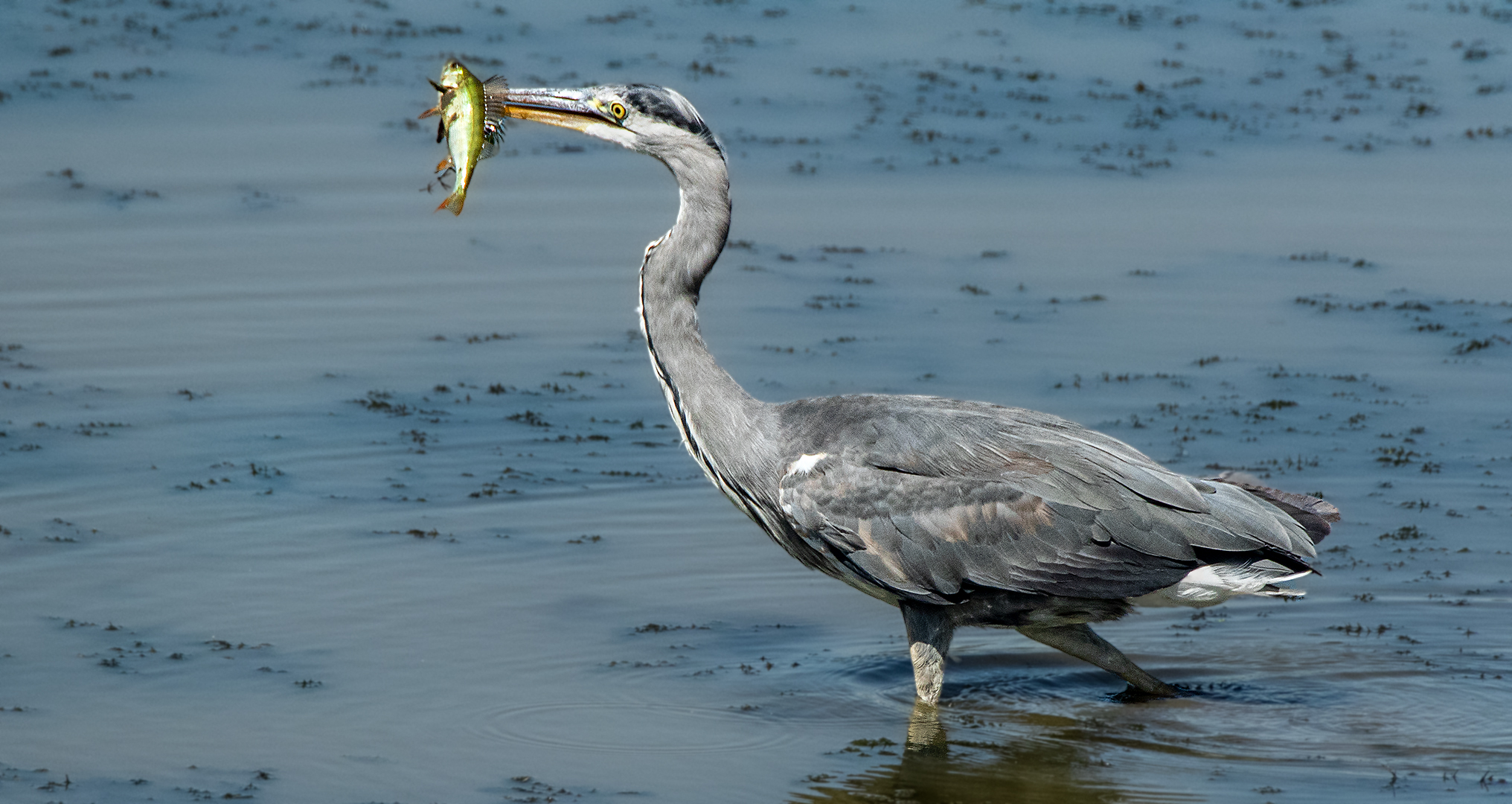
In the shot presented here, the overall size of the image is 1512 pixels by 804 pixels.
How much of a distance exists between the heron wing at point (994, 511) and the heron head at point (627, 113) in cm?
122

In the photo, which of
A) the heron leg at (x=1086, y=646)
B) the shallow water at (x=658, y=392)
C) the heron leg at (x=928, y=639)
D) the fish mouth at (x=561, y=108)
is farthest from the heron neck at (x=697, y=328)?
the heron leg at (x=1086, y=646)

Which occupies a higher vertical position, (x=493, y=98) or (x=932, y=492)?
(x=493, y=98)

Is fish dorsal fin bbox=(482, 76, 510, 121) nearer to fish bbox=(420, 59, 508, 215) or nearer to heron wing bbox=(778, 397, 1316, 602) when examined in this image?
fish bbox=(420, 59, 508, 215)

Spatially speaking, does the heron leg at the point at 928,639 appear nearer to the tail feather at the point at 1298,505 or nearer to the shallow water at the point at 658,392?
the shallow water at the point at 658,392

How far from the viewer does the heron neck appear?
23.0 ft

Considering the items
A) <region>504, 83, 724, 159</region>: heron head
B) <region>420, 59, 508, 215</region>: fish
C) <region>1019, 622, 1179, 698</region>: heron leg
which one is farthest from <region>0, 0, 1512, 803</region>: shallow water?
<region>504, 83, 724, 159</region>: heron head

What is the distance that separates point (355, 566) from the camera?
8.68m

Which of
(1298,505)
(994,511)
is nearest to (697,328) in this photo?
(994,511)

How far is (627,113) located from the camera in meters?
7.01

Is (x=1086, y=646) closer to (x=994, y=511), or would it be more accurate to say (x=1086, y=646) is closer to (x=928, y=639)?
(x=928, y=639)

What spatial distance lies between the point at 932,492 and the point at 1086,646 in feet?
3.40

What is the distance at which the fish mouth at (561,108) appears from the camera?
7.00 meters

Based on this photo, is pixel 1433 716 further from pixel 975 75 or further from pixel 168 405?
pixel 975 75

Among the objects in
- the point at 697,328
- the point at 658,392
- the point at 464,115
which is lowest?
the point at 658,392
